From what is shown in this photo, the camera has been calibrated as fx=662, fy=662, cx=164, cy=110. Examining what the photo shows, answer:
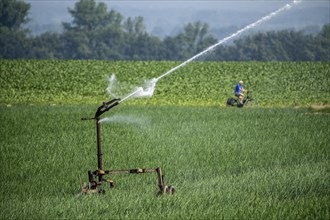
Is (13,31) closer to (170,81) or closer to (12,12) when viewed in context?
(12,12)

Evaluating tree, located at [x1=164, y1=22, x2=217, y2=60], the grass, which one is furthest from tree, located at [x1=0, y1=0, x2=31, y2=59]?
the grass

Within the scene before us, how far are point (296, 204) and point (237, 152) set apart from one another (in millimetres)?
6898

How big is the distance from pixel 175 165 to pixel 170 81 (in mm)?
38283

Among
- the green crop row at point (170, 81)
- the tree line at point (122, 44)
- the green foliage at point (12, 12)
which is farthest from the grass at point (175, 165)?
the green foliage at point (12, 12)

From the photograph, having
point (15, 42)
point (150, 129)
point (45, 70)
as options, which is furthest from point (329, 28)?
point (150, 129)

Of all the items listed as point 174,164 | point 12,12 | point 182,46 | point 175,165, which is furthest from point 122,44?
point 175,165

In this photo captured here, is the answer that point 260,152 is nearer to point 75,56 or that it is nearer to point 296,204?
point 296,204

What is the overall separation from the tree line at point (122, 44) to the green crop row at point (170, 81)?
59532mm

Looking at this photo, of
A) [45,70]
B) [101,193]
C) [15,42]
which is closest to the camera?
[101,193]

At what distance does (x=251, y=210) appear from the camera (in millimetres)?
9109

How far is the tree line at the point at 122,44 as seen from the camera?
400 feet

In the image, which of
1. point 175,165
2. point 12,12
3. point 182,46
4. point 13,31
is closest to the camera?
point 175,165

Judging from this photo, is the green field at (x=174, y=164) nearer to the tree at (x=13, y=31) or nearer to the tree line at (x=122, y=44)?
the tree line at (x=122, y=44)

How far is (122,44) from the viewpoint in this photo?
14750 centimetres
